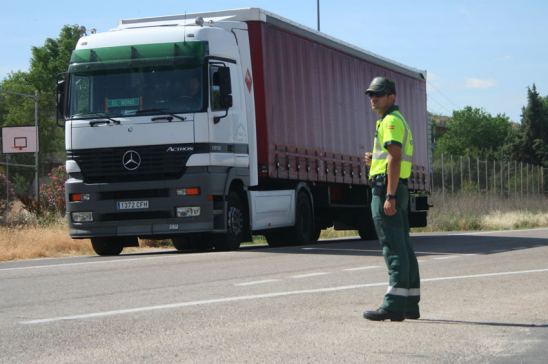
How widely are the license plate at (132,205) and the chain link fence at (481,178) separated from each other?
24726mm

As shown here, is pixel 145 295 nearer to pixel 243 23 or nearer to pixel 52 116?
pixel 243 23

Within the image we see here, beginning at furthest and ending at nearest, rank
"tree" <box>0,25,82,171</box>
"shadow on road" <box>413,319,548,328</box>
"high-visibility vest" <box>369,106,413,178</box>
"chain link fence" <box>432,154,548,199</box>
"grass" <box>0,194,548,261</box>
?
"tree" <box>0,25,82,171</box> < "chain link fence" <box>432,154,548,199</box> < "grass" <box>0,194,548,261</box> < "high-visibility vest" <box>369,106,413,178</box> < "shadow on road" <box>413,319,548,328</box>

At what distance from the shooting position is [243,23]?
19.8 meters

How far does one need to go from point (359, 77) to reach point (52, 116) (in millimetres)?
60460

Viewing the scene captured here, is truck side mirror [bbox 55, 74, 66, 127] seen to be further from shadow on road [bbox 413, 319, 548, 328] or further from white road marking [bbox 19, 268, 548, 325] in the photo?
shadow on road [bbox 413, 319, 548, 328]

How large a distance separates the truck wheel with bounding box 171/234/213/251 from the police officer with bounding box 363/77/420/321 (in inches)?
389

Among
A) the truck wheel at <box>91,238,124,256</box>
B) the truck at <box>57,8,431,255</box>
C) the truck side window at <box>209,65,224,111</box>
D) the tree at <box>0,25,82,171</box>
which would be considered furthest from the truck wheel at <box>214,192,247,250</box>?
the tree at <box>0,25,82,171</box>

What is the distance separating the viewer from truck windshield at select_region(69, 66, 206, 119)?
17984mm

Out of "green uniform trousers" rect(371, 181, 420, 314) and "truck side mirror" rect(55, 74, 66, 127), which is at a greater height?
"truck side mirror" rect(55, 74, 66, 127)

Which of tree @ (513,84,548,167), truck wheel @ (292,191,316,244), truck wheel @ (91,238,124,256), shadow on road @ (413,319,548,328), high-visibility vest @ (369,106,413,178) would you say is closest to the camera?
shadow on road @ (413,319,548,328)

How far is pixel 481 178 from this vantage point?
46.4 metres

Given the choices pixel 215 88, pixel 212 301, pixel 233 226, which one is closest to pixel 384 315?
pixel 212 301

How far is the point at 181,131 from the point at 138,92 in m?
0.97

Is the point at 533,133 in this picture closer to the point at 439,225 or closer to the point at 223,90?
the point at 439,225
